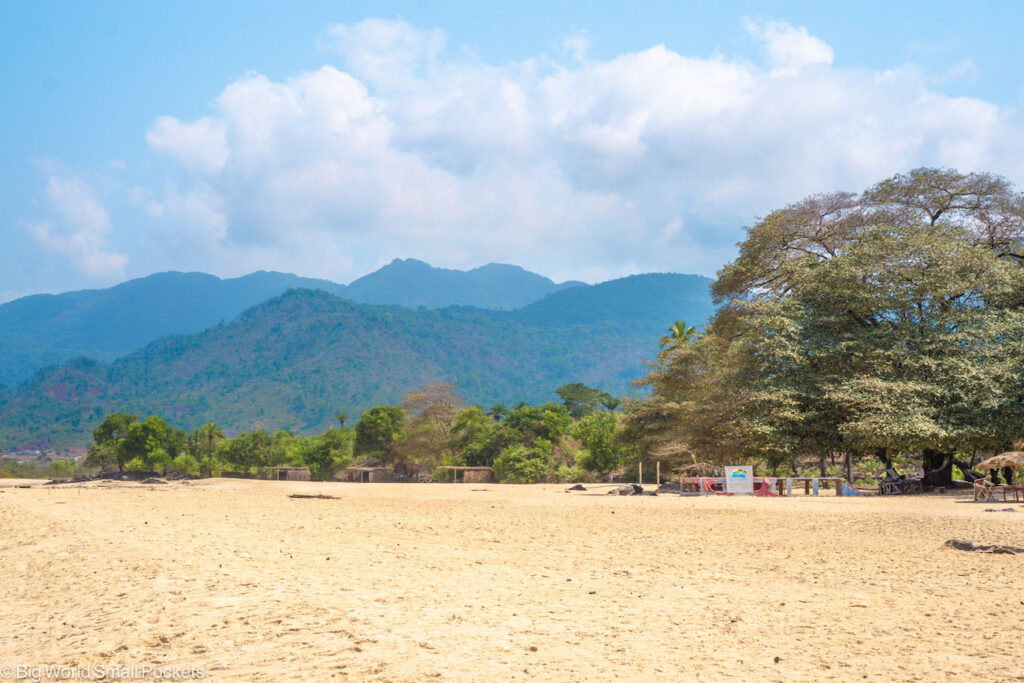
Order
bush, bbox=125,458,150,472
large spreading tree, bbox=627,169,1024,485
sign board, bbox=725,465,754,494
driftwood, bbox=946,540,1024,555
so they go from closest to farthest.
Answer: driftwood, bbox=946,540,1024,555 < large spreading tree, bbox=627,169,1024,485 < sign board, bbox=725,465,754,494 < bush, bbox=125,458,150,472

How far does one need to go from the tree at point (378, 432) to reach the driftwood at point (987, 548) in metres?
62.5

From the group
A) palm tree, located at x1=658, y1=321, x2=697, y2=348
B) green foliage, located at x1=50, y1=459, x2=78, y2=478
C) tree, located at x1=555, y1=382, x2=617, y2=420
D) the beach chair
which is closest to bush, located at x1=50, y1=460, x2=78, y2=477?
green foliage, located at x1=50, y1=459, x2=78, y2=478

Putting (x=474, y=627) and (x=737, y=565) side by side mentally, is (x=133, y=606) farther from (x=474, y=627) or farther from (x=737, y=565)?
Answer: (x=737, y=565)

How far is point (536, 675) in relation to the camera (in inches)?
218

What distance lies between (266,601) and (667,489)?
23838 mm

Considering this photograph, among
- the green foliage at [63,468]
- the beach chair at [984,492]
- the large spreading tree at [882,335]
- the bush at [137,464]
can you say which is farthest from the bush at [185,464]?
the beach chair at [984,492]

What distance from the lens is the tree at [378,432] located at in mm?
71812

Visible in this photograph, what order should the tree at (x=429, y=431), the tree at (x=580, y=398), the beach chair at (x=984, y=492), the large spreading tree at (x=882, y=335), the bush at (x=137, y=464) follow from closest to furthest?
the beach chair at (x=984, y=492)
the large spreading tree at (x=882, y=335)
the tree at (x=429, y=431)
the bush at (x=137, y=464)
the tree at (x=580, y=398)

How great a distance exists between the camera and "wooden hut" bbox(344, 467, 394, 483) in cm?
5841

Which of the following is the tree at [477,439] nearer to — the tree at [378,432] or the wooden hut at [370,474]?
the wooden hut at [370,474]

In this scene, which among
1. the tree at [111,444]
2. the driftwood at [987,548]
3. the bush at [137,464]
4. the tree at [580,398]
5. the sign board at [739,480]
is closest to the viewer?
the driftwood at [987,548]

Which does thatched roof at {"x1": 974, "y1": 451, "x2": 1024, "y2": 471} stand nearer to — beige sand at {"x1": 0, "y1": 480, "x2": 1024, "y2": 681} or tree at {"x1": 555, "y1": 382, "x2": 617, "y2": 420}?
beige sand at {"x1": 0, "y1": 480, "x2": 1024, "y2": 681}

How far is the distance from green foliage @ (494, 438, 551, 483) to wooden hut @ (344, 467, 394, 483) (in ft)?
46.1

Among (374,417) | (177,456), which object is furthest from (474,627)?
(177,456)
